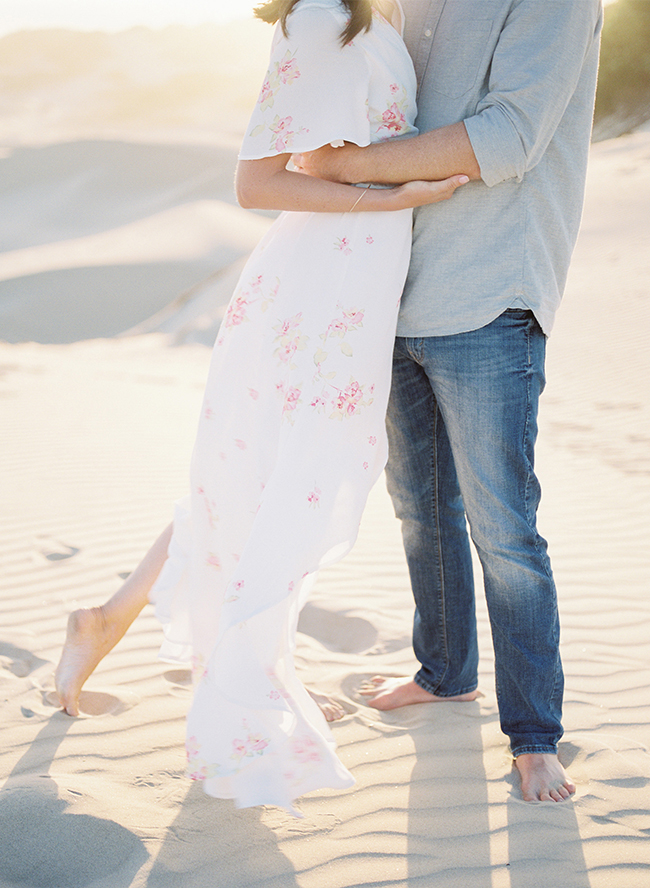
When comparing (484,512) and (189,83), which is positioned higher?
(189,83)

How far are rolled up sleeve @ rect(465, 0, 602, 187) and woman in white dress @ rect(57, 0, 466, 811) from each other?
11 cm

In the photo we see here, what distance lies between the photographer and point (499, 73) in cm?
179

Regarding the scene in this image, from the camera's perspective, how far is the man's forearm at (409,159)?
1810mm

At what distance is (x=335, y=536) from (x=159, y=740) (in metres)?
0.96

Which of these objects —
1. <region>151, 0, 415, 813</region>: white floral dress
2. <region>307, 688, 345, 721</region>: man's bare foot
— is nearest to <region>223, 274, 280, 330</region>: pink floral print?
<region>151, 0, 415, 813</region>: white floral dress

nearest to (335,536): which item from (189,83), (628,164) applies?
(628,164)

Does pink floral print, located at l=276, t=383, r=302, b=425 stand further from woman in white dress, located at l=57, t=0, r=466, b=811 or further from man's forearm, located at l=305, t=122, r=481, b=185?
man's forearm, located at l=305, t=122, r=481, b=185

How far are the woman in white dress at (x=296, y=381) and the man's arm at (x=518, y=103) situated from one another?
0.06 metres

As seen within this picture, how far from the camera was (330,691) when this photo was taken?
2699 mm

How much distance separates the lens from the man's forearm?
181 centimetres

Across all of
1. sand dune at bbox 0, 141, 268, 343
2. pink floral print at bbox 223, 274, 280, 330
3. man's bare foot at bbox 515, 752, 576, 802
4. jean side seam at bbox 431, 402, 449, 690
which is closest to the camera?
pink floral print at bbox 223, 274, 280, 330

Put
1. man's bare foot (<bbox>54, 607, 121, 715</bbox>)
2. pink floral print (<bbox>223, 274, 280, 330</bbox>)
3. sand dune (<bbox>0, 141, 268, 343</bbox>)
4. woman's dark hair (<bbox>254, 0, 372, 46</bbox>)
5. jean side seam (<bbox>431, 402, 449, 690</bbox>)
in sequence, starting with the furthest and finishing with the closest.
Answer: sand dune (<bbox>0, 141, 268, 343</bbox>) < man's bare foot (<bbox>54, 607, 121, 715</bbox>) < jean side seam (<bbox>431, 402, 449, 690</bbox>) < pink floral print (<bbox>223, 274, 280, 330</bbox>) < woman's dark hair (<bbox>254, 0, 372, 46</bbox>)

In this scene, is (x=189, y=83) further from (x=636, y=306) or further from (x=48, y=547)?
(x=48, y=547)

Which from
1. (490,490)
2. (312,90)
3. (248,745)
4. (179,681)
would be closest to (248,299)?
(312,90)
